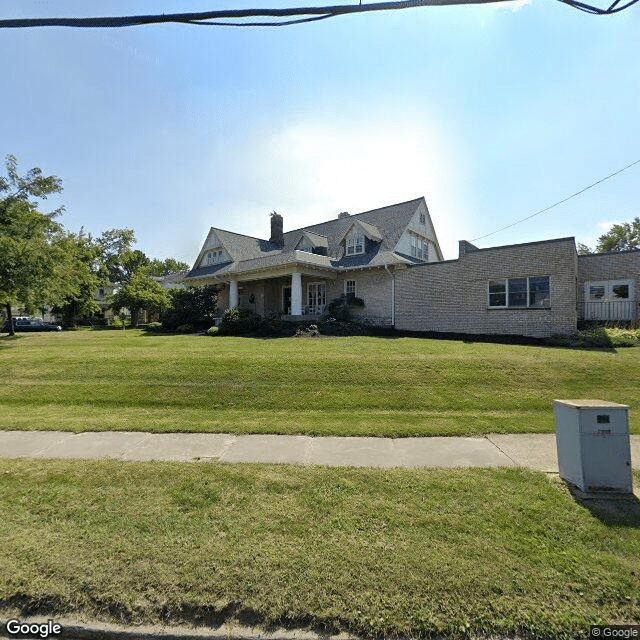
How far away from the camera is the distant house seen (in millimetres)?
15242

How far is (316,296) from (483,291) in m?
10.8

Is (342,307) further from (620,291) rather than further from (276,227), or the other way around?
(620,291)

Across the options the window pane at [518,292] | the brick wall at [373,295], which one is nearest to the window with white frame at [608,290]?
the window pane at [518,292]

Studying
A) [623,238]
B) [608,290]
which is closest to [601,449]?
[608,290]

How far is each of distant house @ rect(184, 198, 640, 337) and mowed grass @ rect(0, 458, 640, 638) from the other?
1337 cm

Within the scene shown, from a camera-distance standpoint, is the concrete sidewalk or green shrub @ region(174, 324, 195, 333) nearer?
the concrete sidewalk

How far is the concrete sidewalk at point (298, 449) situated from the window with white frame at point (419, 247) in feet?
62.3

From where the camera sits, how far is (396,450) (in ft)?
17.3

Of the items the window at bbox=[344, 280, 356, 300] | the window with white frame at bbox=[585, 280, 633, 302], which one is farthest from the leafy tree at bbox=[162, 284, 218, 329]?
the window with white frame at bbox=[585, 280, 633, 302]

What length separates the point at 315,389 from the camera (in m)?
8.39

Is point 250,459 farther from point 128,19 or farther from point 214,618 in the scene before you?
point 128,19

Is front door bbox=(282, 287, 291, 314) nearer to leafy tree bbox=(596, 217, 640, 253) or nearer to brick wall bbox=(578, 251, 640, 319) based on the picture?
brick wall bbox=(578, 251, 640, 319)

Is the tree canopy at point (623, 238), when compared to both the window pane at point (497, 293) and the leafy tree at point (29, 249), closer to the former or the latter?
the window pane at point (497, 293)

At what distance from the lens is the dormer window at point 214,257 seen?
89.0ft
